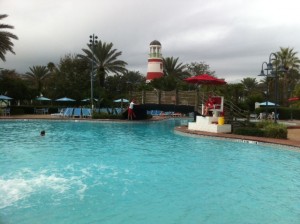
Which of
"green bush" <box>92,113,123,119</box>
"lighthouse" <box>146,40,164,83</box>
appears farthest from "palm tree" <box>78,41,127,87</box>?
"green bush" <box>92,113,123,119</box>

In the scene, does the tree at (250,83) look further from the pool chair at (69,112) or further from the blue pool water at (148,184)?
the blue pool water at (148,184)

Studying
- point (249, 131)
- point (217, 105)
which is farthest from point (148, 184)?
point (217, 105)

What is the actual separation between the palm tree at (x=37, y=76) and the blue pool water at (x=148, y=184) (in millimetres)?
44034

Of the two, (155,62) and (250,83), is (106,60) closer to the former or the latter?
(155,62)

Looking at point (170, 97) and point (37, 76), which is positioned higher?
point (37, 76)

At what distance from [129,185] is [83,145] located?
7.33 m

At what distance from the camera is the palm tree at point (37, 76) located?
188 feet

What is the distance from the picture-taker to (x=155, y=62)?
5434 cm

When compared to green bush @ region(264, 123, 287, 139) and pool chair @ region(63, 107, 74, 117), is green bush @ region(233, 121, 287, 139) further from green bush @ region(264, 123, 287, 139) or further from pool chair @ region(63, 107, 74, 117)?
pool chair @ region(63, 107, 74, 117)

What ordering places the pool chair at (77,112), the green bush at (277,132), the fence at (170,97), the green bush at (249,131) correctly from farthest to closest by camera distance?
the pool chair at (77,112), the fence at (170,97), the green bush at (249,131), the green bush at (277,132)

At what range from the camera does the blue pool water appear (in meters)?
6.63

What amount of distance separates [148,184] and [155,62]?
46.5m

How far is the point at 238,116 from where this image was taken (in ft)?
68.7

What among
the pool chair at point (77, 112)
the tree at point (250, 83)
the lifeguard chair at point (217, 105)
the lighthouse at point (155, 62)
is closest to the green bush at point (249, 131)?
the lifeguard chair at point (217, 105)
